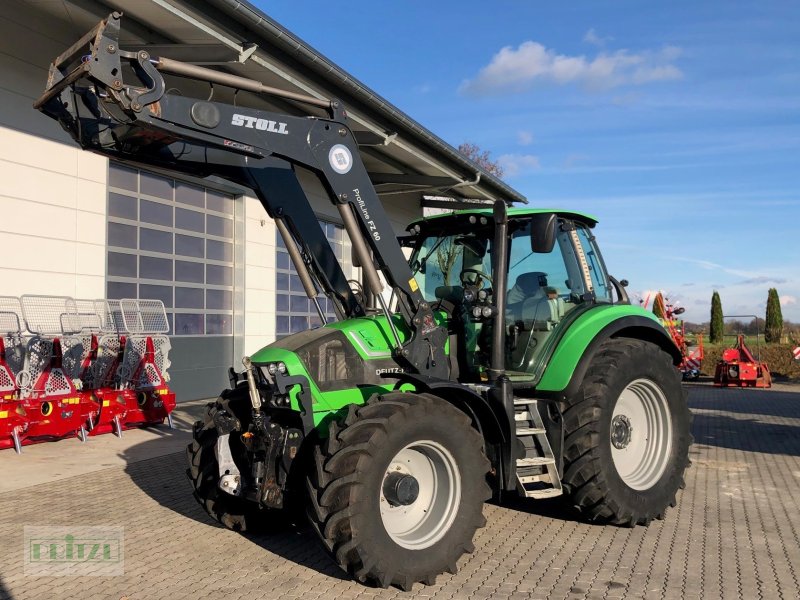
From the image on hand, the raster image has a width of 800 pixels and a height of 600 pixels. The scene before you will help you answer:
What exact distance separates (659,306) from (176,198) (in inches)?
519

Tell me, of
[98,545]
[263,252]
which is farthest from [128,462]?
[263,252]

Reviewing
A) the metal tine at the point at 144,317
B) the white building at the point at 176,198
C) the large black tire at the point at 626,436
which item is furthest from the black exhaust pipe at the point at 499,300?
the metal tine at the point at 144,317

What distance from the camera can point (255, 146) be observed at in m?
4.36

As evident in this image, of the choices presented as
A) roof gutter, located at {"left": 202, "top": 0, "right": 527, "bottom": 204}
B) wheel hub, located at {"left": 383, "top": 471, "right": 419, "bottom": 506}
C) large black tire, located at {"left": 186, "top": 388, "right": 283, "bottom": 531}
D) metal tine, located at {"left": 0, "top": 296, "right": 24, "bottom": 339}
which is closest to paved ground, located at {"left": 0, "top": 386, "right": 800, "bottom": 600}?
large black tire, located at {"left": 186, "top": 388, "right": 283, "bottom": 531}

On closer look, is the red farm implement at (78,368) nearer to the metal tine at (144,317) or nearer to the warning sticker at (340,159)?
the metal tine at (144,317)

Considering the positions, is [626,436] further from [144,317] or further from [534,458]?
[144,317]

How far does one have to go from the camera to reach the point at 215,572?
4.59m

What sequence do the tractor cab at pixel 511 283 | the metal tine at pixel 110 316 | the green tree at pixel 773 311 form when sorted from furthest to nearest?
the green tree at pixel 773 311 < the metal tine at pixel 110 316 < the tractor cab at pixel 511 283

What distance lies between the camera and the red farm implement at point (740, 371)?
18.3m

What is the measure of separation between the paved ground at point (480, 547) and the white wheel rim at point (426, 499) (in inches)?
12.1

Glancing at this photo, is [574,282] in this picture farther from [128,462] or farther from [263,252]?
[263,252]

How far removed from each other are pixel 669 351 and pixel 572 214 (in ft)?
5.22

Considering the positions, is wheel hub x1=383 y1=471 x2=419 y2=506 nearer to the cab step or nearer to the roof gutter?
the cab step

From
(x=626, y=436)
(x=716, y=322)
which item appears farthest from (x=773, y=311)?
(x=626, y=436)
